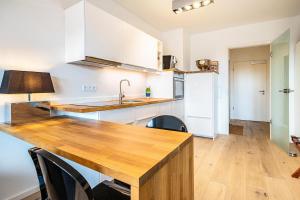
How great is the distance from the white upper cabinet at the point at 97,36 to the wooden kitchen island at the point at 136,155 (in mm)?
1152

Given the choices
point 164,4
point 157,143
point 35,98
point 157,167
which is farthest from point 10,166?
point 164,4

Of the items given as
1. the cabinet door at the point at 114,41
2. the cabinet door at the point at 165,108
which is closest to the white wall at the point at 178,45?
the cabinet door at the point at 114,41

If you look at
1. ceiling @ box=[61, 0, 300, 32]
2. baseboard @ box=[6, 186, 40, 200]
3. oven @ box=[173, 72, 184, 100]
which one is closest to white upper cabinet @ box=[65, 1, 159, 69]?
ceiling @ box=[61, 0, 300, 32]

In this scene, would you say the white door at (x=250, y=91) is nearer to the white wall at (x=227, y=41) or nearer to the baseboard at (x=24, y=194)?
the white wall at (x=227, y=41)

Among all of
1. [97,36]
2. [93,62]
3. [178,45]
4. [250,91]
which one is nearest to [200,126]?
[178,45]

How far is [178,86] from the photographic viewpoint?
3600 millimetres

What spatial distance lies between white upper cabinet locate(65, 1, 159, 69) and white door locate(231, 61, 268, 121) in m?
4.51

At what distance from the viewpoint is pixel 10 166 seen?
5.35 ft

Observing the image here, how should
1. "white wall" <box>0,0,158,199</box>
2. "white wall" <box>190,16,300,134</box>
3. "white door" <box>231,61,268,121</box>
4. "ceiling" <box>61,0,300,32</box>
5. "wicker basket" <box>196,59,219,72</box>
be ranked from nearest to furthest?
"white wall" <box>0,0,158,199</box>
"ceiling" <box>61,0,300,32</box>
"white wall" <box>190,16,300,134</box>
"wicker basket" <box>196,59,219,72</box>
"white door" <box>231,61,268,121</box>

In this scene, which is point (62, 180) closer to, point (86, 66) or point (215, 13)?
point (86, 66)

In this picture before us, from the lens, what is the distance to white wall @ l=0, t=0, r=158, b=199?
62.8 inches

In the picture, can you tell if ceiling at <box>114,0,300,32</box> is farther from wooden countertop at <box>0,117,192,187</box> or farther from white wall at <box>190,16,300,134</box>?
wooden countertop at <box>0,117,192,187</box>

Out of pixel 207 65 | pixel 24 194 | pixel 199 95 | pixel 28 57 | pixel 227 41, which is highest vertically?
pixel 227 41

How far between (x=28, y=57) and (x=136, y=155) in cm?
171
